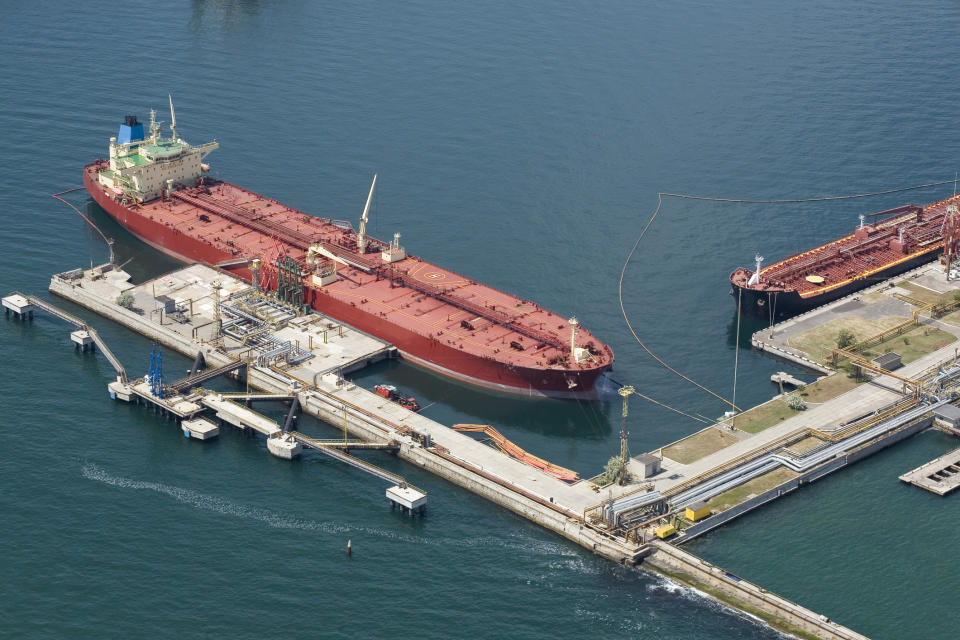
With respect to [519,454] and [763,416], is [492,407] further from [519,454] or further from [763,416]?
[763,416]

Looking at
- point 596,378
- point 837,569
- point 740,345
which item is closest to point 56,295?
point 596,378

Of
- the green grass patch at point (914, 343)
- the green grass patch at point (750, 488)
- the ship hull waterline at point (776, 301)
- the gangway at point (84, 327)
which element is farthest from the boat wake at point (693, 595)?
the gangway at point (84, 327)

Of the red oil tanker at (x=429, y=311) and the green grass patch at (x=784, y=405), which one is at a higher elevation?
the red oil tanker at (x=429, y=311)

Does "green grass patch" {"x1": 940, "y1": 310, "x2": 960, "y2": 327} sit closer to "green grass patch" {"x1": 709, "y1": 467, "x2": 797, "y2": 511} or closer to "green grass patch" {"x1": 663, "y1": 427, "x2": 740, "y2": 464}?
"green grass patch" {"x1": 663, "y1": 427, "x2": 740, "y2": 464}

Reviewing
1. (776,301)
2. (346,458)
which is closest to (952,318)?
(776,301)

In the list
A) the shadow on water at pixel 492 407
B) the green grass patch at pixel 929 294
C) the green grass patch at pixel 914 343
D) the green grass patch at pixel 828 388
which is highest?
the green grass patch at pixel 929 294

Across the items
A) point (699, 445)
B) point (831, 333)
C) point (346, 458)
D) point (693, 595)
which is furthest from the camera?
point (831, 333)

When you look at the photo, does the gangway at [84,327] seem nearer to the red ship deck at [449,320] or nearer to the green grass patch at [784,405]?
the red ship deck at [449,320]
